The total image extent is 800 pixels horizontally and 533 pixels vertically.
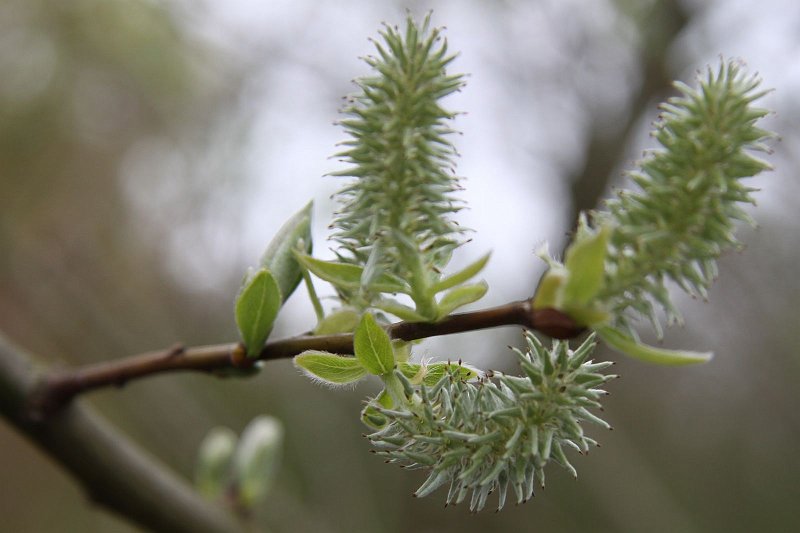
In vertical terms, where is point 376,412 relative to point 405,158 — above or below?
below

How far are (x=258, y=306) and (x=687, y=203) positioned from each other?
1.46 feet

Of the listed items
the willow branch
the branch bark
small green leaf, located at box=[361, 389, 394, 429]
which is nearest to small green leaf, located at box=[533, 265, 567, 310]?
the willow branch

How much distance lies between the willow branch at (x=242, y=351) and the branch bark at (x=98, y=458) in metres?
0.03

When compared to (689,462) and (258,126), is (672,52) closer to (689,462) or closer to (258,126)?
(258,126)

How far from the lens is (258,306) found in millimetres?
820

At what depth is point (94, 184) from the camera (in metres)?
4.16

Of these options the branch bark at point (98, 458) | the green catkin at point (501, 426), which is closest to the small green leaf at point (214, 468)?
the branch bark at point (98, 458)

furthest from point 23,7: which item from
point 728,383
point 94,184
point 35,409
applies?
point 728,383

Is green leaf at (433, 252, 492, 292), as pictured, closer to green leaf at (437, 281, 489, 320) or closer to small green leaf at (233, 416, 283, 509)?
green leaf at (437, 281, 489, 320)

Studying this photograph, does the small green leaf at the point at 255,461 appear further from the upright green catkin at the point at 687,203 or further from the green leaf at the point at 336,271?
the upright green catkin at the point at 687,203

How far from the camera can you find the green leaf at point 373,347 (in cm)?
71

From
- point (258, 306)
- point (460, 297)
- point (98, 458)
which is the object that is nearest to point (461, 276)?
point (460, 297)

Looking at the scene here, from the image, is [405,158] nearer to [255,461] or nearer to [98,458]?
[98,458]

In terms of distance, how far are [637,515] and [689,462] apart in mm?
1605
